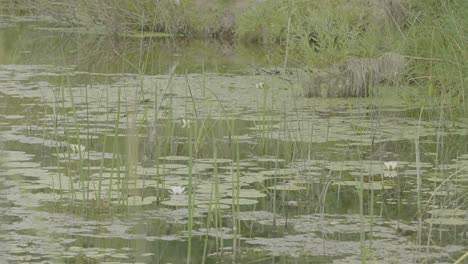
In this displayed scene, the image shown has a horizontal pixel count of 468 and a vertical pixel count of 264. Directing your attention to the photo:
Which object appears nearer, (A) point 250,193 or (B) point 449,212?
(B) point 449,212

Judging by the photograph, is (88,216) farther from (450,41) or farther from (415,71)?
(415,71)

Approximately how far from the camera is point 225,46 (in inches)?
578

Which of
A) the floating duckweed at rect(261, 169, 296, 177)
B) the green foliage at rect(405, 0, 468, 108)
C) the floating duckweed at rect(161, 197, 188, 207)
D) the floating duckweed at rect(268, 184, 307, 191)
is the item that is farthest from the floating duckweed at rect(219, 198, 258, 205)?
the green foliage at rect(405, 0, 468, 108)

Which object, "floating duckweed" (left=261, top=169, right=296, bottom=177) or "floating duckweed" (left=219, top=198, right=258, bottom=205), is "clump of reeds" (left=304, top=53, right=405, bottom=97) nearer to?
"floating duckweed" (left=261, top=169, right=296, bottom=177)

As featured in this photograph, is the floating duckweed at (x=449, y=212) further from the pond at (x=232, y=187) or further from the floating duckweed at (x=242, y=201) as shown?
the floating duckweed at (x=242, y=201)

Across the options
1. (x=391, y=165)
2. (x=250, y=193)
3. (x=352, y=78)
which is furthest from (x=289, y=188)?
(x=352, y=78)

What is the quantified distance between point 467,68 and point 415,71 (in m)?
1.50

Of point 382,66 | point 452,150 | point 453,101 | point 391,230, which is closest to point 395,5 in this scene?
point 382,66

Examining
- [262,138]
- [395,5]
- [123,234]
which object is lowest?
[123,234]

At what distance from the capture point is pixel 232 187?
4.29 meters

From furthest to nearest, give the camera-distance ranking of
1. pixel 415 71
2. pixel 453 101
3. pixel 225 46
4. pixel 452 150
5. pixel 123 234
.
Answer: pixel 225 46
pixel 415 71
pixel 453 101
pixel 452 150
pixel 123 234

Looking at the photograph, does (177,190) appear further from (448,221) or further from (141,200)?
(448,221)

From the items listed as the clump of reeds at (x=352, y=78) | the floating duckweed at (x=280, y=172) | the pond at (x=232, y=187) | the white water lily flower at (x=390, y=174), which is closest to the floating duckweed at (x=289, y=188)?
the pond at (x=232, y=187)

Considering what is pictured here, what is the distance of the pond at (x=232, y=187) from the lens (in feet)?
13.4
